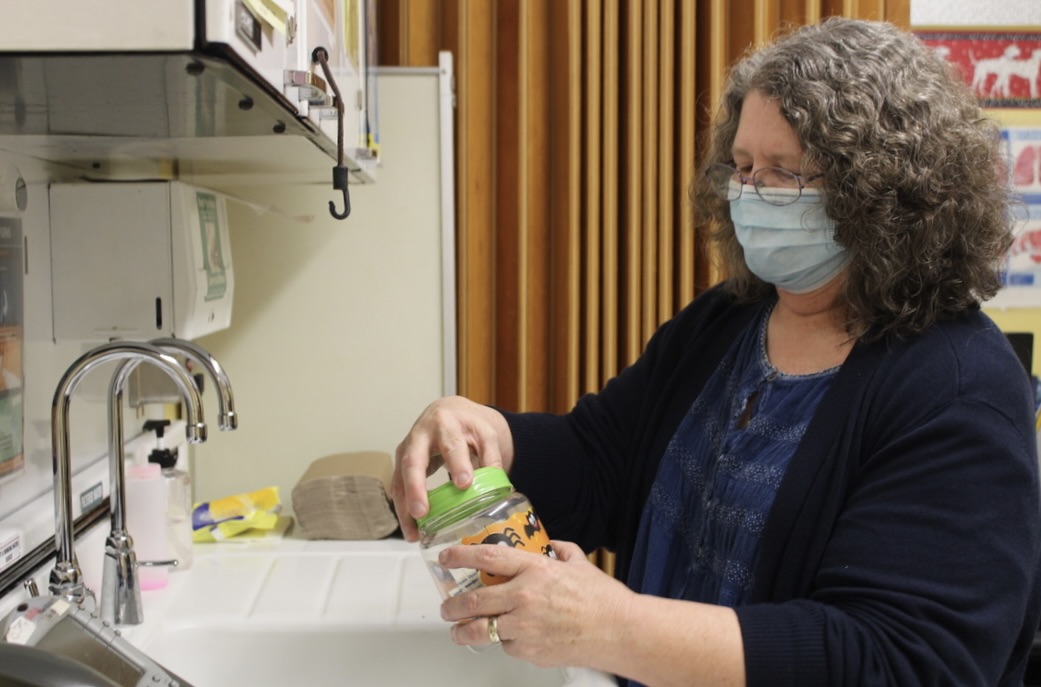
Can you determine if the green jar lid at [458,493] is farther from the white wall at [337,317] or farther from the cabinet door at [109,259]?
the white wall at [337,317]

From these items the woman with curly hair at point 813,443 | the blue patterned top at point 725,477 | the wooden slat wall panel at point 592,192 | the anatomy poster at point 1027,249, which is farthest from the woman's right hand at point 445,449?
the anatomy poster at point 1027,249

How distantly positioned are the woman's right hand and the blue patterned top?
0.22 metres

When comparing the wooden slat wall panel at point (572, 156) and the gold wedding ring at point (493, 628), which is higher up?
the wooden slat wall panel at point (572, 156)

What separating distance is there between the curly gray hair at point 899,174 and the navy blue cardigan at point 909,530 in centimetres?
4

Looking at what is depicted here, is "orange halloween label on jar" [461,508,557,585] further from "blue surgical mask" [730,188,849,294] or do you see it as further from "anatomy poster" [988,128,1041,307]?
"anatomy poster" [988,128,1041,307]

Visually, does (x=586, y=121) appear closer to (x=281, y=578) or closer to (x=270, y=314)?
(x=270, y=314)

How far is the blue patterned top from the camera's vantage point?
Answer: 3.48 ft

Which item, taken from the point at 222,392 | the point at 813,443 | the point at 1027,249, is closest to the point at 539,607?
the point at 813,443

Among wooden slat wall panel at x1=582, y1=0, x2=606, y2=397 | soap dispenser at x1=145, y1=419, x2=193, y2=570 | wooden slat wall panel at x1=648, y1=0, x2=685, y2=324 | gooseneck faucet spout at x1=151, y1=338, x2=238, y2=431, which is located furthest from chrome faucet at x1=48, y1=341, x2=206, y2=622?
wooden slat wall panel at x1=648, y1=0, x2=685, y2=324

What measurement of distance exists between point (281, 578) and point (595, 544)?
533 millimetres

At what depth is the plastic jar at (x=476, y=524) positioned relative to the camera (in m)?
0.85

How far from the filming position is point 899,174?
1024 millimetres

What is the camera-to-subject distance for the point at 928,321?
40.8 inches

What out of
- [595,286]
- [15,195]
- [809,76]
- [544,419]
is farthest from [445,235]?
[809,76]
